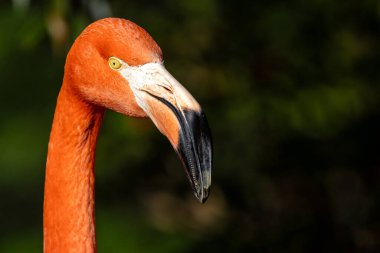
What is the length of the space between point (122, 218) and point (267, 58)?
1.95 metres

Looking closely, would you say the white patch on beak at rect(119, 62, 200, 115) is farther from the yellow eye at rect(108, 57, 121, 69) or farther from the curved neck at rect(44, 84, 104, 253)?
the curved neck at rect(44, 84, 104, 253)

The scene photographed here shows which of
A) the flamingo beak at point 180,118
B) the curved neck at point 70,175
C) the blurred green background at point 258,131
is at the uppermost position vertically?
the flamingo beak at point 180,118

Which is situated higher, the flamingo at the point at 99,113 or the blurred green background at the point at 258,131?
the flamingo at the point at 99,113

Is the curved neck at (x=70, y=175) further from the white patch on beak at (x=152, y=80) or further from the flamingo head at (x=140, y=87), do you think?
the white patch on beak at (x=152, y=80)

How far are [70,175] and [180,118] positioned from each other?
445 millimetres

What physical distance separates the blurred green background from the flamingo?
3.63 feet

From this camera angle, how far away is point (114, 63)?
2.12m

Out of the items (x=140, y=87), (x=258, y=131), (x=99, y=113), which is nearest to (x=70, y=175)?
(x=99, y=113)

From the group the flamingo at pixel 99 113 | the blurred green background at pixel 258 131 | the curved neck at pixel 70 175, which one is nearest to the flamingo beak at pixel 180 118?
the flamingo at pixel 99 113

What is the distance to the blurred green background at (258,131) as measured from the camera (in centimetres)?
419

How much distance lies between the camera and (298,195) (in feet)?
15.5

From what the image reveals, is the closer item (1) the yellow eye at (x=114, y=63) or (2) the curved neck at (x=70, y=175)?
(1) the yellow eye at (x=114, y=63)

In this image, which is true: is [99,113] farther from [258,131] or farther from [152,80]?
[258,131]

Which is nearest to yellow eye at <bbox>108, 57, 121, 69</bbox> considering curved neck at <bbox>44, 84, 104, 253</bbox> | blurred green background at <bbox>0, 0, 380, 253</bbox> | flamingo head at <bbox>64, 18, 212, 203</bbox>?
flamingo head at <bbox>64, 18, 212, 203</bbox>
